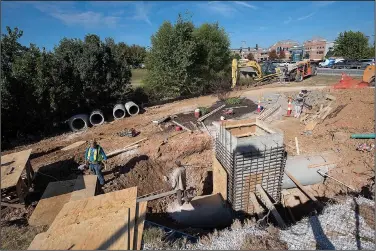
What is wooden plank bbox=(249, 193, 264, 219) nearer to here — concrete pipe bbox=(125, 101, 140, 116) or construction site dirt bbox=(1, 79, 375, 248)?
construction site dirt bbox=(1, 79, 375, 248)

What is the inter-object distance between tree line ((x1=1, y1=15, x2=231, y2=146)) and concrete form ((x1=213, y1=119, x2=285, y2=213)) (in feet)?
33.9

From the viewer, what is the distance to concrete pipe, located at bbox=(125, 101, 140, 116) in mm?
15987

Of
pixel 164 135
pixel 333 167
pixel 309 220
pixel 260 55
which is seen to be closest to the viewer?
pixel 309 220

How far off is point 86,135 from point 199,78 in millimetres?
11061

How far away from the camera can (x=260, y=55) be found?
10250cm

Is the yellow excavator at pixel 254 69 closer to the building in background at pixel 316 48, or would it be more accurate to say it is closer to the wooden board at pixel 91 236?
the wooden board at pixel 91 236

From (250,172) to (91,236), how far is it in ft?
14.2

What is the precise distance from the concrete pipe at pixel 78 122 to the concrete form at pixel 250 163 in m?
9.74

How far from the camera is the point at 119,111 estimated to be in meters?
16.2

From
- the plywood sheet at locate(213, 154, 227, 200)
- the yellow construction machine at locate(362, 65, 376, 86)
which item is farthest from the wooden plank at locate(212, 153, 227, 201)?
the yellow construction machine at locate(362, 65, 376, 86)

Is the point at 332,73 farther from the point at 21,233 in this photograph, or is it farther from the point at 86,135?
the point at 21,233

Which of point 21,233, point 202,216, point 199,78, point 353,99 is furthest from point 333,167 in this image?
point 199,78

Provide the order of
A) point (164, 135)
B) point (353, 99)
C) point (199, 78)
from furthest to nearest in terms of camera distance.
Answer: point (199, 78) < point (353, 99) < point (164, 135)

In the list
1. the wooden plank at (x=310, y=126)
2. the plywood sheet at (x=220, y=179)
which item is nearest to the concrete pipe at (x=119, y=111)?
the plywood sheet at (x=220, y=179)
